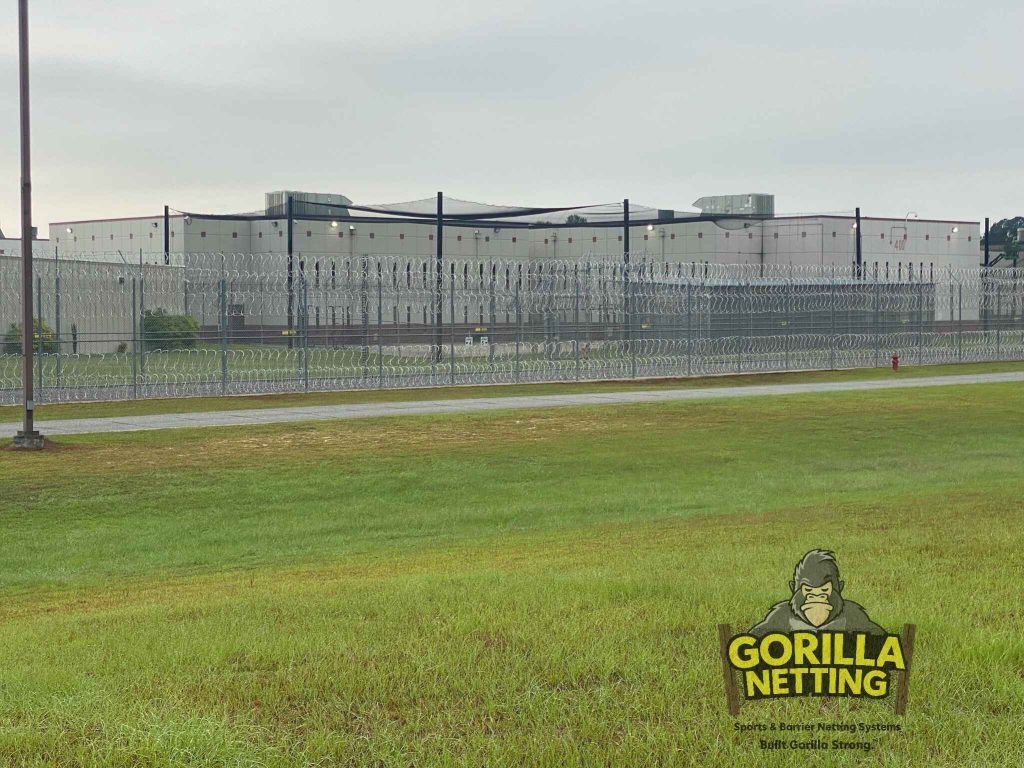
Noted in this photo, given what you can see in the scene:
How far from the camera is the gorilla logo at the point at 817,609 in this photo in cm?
344

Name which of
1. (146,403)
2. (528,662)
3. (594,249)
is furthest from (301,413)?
(594,249)

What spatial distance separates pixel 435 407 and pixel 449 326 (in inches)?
450

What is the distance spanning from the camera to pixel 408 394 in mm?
27094

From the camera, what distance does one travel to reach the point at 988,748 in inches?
156

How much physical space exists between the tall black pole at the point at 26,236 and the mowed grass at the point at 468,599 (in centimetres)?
80

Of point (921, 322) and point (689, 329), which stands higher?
point (921, 322)

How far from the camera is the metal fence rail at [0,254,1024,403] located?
2695 cm

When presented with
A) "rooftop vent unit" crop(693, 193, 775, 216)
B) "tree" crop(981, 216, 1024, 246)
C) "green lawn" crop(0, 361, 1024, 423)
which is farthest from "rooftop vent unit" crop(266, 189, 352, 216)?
"tree" crop(981, 216, 1024, 246)

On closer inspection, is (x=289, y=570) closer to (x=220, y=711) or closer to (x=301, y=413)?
(x=220, y=711)

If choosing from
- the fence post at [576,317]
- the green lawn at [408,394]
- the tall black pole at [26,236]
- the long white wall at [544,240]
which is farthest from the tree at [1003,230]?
the tall black pole at [26,236]

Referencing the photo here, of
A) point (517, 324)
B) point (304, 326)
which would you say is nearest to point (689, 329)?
point (517, 324)

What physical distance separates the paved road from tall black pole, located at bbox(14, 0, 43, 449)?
1.82 m

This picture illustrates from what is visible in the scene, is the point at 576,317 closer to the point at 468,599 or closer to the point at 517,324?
the point at 517,324

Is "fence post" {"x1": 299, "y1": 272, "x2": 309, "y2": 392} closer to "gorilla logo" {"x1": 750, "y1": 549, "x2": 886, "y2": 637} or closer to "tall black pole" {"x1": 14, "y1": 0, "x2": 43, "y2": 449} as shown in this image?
"tall black pole" {"x1": 14, "y1": 0, "x2": 43, "y2": 449}
